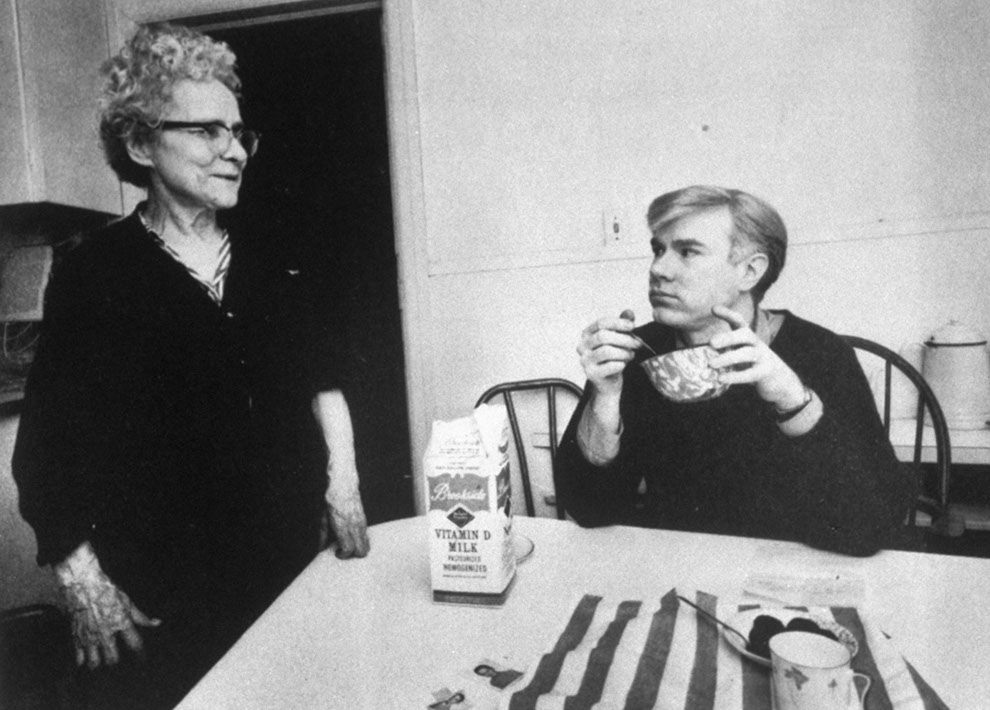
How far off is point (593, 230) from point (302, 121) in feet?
2.02

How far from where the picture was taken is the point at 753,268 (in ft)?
3.70

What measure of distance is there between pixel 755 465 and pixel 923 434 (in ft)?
1.27

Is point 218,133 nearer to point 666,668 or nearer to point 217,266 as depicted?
point 217,266

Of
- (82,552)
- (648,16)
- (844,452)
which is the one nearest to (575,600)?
(844,452)

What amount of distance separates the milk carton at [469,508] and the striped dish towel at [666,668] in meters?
0.12

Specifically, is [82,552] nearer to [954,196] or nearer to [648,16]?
[648,16]

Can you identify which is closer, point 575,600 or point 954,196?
point 575,600

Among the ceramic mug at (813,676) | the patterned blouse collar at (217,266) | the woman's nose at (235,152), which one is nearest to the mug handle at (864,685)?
the ceramic mug at (813,676)

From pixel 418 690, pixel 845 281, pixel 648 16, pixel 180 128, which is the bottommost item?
pixel 418 690

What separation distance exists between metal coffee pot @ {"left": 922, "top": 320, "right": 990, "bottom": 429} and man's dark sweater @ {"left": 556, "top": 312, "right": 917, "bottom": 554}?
0.26 m

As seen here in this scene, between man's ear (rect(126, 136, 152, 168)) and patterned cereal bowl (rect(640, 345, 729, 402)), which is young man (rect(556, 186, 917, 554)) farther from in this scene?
man's ear (rect(126, 136, 152, 168))

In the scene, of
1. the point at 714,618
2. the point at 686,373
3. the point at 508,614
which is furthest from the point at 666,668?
the point at 686,373

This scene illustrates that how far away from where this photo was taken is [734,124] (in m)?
1.31

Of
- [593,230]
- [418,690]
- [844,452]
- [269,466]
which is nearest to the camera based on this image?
[418,690]
